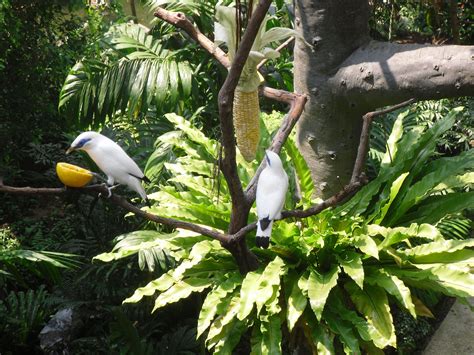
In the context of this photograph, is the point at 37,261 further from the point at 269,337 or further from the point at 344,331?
the point at 344,331

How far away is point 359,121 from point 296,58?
433 mm

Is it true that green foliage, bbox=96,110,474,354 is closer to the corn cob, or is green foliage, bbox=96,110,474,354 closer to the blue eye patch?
the corn cob

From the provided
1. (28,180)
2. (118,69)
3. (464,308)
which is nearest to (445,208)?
(464,308)

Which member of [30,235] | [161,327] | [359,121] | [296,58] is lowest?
[161,327]

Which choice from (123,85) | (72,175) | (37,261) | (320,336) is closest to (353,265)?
(320,336)

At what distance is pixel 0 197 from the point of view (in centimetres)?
500

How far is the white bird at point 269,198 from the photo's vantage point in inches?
76.3

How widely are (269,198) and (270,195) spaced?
1 centimetres

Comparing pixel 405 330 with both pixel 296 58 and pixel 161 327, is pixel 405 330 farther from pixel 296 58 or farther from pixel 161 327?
pixel 296 58

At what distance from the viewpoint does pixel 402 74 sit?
7.87ft

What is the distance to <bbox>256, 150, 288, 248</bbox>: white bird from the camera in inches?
76.3

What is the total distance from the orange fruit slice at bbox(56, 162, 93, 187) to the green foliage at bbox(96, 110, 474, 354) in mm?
1006

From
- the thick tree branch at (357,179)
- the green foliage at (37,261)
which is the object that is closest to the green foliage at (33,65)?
the green foliage at (37,261)

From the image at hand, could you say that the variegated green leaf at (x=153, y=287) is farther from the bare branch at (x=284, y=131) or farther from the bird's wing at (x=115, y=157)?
the bird's wing at (x=115, y=157)
